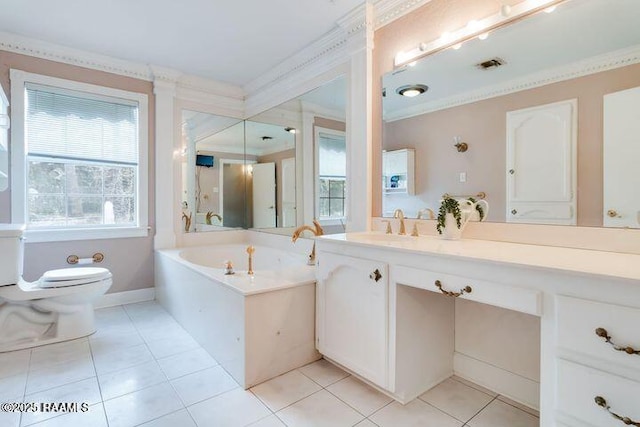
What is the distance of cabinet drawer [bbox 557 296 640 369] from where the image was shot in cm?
90

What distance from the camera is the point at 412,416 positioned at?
60.1 inches

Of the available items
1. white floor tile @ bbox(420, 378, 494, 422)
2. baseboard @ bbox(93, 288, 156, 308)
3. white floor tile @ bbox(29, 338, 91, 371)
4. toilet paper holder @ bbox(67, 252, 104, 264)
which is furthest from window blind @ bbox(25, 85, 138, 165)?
white floor tile @ bbox(420, 378, 494, 422)

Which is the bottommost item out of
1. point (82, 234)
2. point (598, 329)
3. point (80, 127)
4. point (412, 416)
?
point (412, 416)

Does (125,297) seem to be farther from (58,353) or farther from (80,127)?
(80,127)

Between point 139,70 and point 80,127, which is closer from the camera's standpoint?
point 80,127

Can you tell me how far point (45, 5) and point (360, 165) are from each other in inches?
96.3

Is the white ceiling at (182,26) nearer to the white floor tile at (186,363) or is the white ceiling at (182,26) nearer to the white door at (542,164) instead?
the white door at (542,164)

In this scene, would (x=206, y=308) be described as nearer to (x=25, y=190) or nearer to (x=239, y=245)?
(x=239, y=245)

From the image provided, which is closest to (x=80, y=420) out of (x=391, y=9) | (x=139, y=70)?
(x=391, y=9)

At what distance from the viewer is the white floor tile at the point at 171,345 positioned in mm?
2172

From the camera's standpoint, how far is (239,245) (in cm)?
373

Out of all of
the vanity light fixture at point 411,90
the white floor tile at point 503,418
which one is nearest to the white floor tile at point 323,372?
the white floor tile at point 503,418

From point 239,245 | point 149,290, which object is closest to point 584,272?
point 239,245

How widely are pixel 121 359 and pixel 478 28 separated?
113 inches
